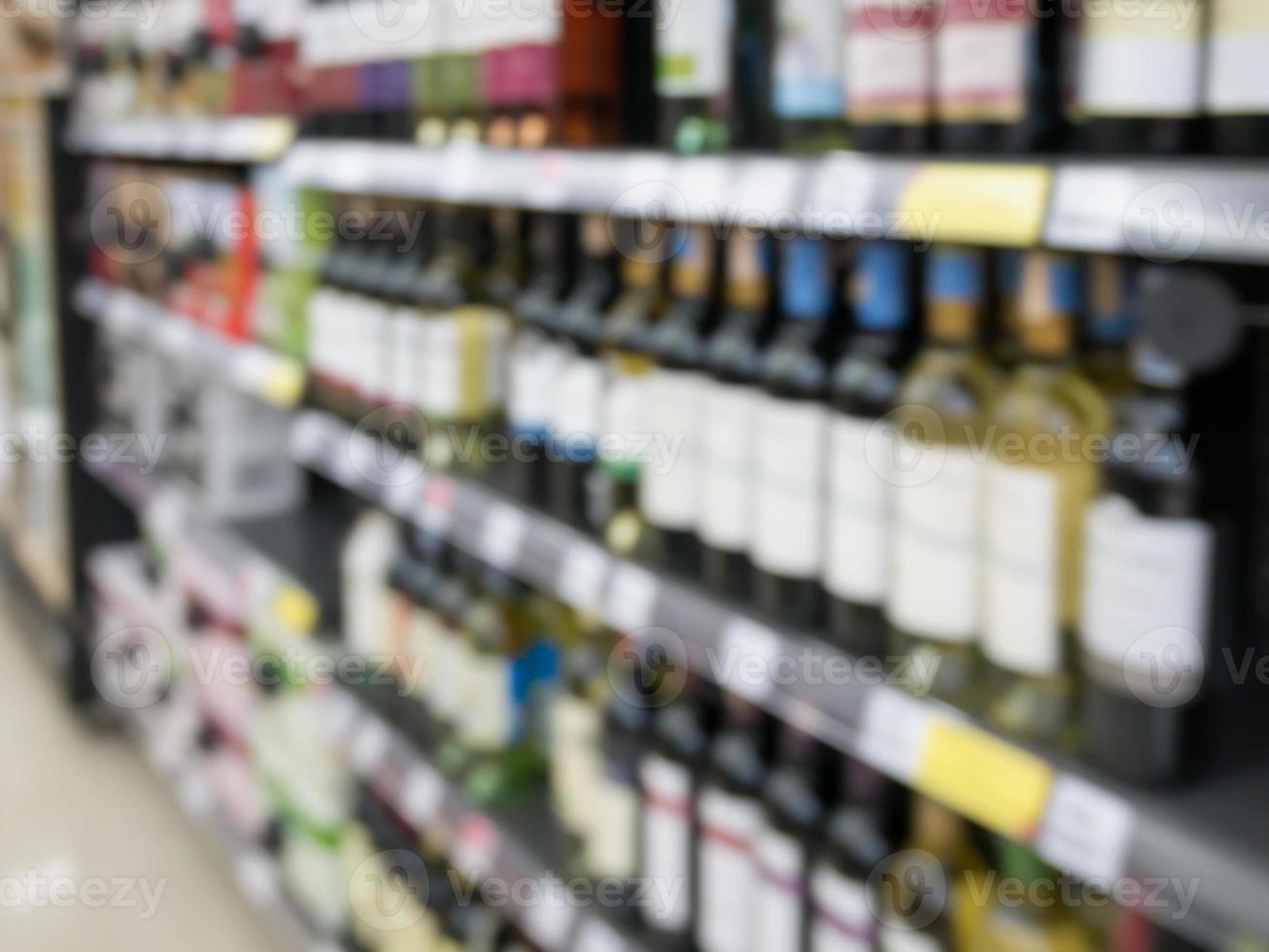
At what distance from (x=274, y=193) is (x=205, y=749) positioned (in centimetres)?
147

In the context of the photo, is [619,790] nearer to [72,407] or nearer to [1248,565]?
[1248,565]

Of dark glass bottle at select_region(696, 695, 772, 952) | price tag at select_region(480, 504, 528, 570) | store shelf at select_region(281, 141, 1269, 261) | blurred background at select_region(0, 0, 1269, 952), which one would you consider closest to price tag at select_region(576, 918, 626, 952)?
blurred background at select_region(0, 0, 1269, 952)

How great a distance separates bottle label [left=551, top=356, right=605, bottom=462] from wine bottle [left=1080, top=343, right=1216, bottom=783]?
798mm

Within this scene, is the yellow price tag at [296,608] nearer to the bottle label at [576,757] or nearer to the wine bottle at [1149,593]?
the bottle label at [576,757]

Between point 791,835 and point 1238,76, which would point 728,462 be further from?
point 1238,76

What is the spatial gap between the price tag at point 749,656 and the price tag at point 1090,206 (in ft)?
1.72

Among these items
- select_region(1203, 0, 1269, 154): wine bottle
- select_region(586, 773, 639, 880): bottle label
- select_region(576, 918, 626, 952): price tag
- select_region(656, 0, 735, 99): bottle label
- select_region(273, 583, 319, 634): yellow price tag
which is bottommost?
select_region(576, 918, 626, 952): price tag

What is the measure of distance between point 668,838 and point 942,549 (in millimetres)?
622

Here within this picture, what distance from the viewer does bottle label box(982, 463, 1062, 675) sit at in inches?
41.7

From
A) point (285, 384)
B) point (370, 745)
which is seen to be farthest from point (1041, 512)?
point (285, 384)

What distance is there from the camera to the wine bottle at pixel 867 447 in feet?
4.05

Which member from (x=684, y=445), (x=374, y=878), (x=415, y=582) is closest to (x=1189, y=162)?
(x=684, y=445)

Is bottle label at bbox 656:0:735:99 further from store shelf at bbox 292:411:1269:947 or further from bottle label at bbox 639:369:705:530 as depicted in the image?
store shelf at bbox 292:411:1269:947

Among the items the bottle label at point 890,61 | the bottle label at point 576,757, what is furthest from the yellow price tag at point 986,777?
the bottle label at point 576,757
